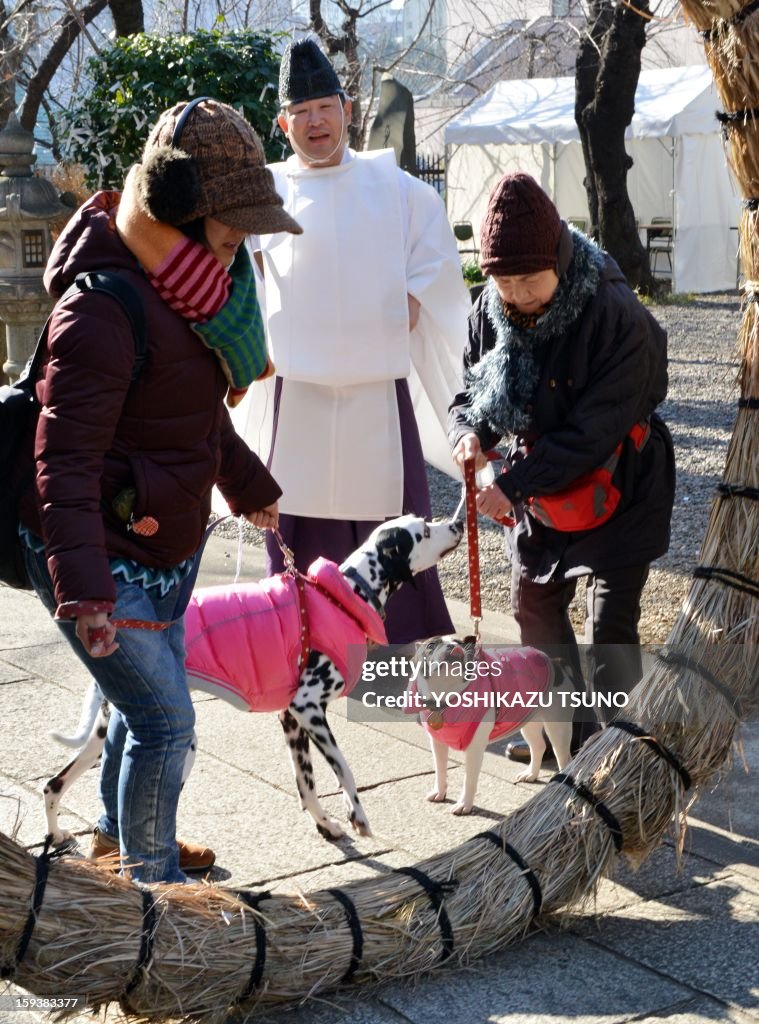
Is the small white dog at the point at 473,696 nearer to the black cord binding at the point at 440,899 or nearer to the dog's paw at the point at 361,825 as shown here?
the dog's paw at the point at 361,825

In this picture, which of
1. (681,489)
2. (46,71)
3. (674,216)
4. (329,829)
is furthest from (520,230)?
(46,71)

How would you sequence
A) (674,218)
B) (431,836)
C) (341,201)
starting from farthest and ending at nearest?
(674,218) < (341,201) < (431,836)

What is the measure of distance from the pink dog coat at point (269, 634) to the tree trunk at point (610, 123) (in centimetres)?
1151

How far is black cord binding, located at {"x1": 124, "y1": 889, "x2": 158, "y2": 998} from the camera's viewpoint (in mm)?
2736

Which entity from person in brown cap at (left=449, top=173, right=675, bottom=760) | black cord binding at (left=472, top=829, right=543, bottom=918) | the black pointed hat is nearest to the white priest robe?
the black pointed hat

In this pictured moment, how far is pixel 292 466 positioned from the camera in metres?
4.93

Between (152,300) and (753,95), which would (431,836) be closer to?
(152,300)

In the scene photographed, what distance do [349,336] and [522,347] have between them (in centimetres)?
111

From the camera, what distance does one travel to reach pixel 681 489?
24.3 feet

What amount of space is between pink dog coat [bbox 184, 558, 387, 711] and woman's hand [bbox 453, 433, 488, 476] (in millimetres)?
531

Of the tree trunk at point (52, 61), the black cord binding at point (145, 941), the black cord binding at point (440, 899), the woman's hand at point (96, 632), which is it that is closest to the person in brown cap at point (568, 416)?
the black cord binding at point (440, 899)

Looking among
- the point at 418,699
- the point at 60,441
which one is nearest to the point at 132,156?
the point at 418,699

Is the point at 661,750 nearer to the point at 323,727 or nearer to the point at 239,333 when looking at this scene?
the point at 323,727

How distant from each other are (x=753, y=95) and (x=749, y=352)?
65cm
